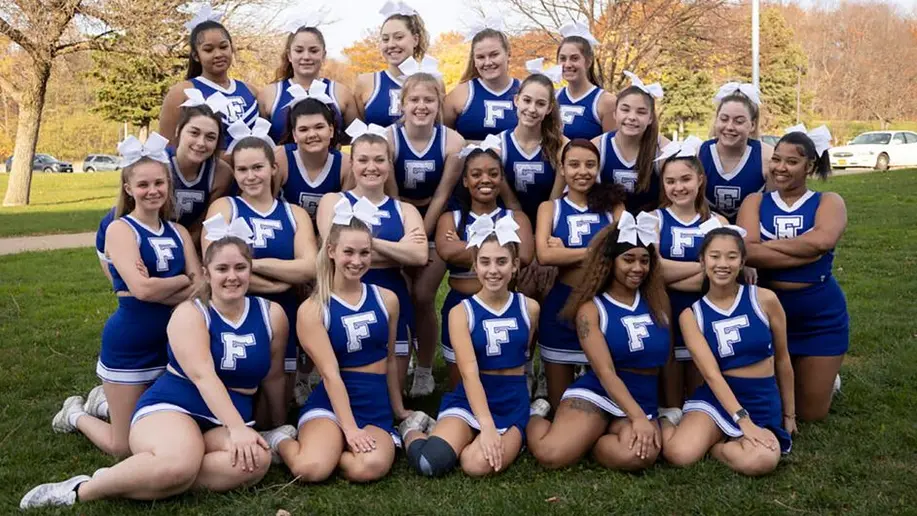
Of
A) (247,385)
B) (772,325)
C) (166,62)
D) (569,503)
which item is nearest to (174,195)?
(247,385)

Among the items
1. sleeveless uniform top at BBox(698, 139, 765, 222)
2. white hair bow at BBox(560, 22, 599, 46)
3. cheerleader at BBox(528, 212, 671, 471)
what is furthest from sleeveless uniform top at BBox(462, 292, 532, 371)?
white hair bow at BBox(560, 22, 599, 46)

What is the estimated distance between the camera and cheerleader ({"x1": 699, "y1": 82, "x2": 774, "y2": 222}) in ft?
15.7

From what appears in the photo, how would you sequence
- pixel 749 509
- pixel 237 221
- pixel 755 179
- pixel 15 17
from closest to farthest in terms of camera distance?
pixel 749 509 → pixel 237 221 → pixel 755 179 → pixel 15 17

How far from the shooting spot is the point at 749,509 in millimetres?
3553

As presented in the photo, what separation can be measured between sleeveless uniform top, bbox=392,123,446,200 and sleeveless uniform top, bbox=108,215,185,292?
4.48ft

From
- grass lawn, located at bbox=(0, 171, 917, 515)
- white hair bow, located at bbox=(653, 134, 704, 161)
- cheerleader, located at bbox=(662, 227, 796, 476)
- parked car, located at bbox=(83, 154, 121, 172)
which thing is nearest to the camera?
grass lawn, located at bbox=(0, 171, 917, 515)

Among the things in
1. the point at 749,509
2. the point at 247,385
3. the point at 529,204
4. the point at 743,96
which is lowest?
the point at 749,509

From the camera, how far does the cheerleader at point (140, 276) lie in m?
4.19

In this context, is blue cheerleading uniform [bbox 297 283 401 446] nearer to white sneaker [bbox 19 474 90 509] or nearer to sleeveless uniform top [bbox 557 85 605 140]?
white sneaker [bbox 19 474 90 509]

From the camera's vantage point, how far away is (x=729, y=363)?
4211mm

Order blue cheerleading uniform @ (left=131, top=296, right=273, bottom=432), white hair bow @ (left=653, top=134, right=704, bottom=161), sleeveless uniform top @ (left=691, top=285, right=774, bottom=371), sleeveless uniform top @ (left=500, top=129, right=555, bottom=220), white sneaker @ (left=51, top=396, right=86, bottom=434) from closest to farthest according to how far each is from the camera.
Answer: blue cheerleading uniform @ (left=131, top=296, right=273, bottom=432)
sleeveless uniform top @ (left=691, top=285, right=774, bottom=371)
white hair bow @ (left=653, top=134, right=704, bottom=161)
white sneaker @ (left=51, top=396, right=86, bottom=434)
sleeveless uniform top @ (left=500, top=129, right=555, bottom=220)

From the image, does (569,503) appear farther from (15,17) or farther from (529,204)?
(15,17)

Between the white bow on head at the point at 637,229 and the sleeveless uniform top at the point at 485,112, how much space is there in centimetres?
146

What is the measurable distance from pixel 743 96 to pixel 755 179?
455mm
